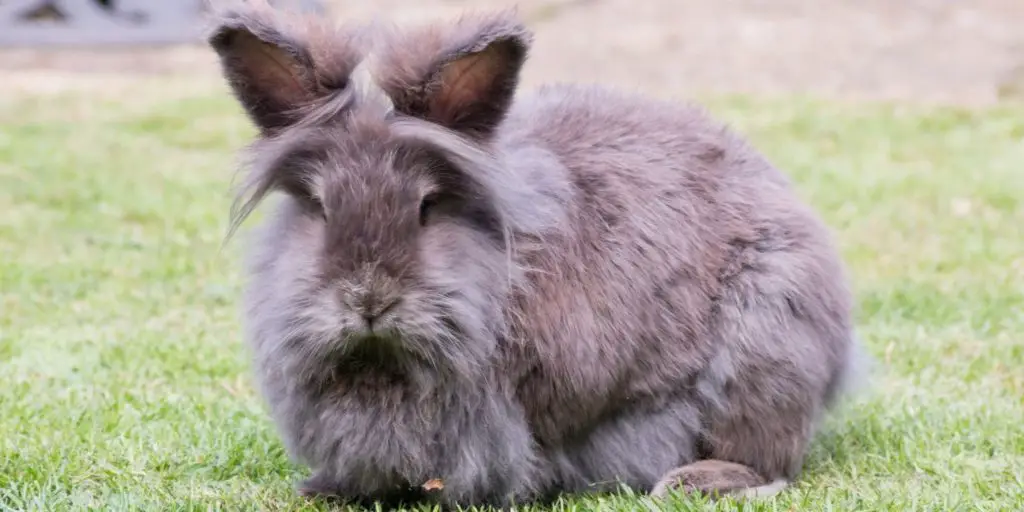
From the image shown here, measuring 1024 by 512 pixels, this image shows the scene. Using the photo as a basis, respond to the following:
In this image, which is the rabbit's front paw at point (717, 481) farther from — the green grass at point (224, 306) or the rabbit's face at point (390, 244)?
the rabbit's face at point (390, 244)

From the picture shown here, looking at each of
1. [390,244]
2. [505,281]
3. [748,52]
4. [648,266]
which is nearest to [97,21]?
[748,52]

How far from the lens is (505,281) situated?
2943 millimetres

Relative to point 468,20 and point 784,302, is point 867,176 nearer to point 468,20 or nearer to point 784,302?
point 784,302

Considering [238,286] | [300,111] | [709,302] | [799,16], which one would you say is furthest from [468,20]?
[799,16]

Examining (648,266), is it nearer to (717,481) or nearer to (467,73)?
(717,481)

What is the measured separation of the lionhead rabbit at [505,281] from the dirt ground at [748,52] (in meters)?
7.95

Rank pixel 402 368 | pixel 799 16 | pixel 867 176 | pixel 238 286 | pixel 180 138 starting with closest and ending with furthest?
pixel 402 368
pixel 238 286
pixel 867 176
pixel 180 138
pixel 799 16

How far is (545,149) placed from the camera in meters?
3.27

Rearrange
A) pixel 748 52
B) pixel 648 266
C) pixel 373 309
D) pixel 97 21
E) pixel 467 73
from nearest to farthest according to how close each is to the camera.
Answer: pixel 373 309 < pixel 467 73 < pixel 648 266 < pixel 97 21 < pixel 748 52

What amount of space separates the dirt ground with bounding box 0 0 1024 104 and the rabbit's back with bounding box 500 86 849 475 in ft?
25.5

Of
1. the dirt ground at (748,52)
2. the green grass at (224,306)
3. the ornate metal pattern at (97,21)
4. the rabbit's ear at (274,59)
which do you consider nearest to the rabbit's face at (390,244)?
the rabbit's ear at (274,59)

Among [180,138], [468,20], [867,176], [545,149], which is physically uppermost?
[468,20]

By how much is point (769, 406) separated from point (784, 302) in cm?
29

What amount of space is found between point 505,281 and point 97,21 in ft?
32.9
